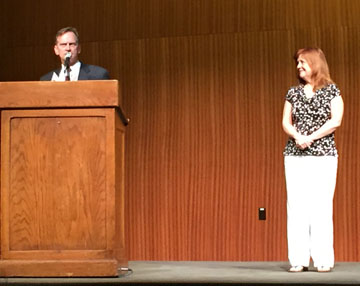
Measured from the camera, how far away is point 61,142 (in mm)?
3150

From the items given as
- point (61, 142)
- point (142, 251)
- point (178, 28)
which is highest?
point (178, 28)

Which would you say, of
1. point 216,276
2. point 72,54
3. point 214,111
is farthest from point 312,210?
point 214,111

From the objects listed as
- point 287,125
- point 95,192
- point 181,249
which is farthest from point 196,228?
point 95,192

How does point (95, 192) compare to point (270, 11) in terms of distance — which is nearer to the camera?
point (95, 192)

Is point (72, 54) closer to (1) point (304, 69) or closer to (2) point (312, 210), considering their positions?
(1) point (304, 69)

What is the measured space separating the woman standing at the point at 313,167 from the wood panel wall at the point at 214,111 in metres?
1.43

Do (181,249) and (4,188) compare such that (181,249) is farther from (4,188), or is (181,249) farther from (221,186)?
(4,188)

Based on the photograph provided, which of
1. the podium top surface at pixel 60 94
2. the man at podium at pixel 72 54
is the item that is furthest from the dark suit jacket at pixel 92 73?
the podium top surface at pixel 60 94

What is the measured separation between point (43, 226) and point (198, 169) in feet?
7.14

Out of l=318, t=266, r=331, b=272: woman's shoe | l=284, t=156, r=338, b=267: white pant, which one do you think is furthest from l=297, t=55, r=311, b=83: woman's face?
l=318, t=266, r=331, b=272: woman's shoe

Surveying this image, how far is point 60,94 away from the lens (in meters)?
3.13

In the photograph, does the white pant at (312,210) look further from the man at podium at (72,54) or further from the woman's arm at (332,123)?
the man at podium at (72,54)

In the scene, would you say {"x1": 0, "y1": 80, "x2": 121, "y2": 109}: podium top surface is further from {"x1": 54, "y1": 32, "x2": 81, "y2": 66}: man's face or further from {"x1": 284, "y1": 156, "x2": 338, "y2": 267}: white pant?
{"x1": 284, "y1": 156, "x2": 338, "y2": 267}: white pant

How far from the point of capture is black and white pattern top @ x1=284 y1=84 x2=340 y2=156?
11.7ft
